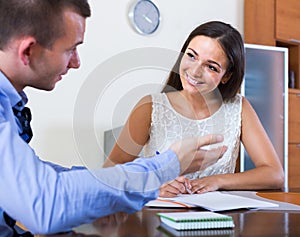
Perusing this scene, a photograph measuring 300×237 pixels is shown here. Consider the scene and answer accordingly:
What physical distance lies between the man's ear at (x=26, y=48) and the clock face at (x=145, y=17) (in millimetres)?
2517

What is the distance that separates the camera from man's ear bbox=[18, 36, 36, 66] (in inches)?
31.8

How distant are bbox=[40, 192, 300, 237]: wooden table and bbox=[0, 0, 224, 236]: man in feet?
0.17

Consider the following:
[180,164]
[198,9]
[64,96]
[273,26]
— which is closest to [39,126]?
[64,96]

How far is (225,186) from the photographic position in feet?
4.98

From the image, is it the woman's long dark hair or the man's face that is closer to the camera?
the man's face

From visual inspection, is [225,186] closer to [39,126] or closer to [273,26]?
[39,126]

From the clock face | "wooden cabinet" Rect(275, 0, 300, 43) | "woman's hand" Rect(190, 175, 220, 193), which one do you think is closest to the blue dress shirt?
"woman's hand" Rect(190, 175, 220, 193)

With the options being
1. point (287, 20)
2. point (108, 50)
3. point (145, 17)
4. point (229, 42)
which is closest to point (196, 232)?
point (229, 42)

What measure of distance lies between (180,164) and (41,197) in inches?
10.2

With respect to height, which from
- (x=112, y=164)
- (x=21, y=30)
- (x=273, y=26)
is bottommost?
(x=112, y=164)

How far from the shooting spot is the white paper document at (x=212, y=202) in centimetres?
110

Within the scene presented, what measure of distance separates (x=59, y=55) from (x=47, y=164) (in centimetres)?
20

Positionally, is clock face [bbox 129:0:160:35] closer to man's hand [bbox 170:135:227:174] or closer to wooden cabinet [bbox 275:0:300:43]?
wooden cabinet [bbox 275:0:300:43]

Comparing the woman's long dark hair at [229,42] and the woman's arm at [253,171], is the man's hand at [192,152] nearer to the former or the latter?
the woman's arm at [253,171]
